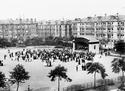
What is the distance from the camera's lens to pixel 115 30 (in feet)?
320

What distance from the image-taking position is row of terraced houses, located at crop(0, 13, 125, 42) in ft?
322

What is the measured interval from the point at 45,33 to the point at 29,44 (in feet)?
83.3

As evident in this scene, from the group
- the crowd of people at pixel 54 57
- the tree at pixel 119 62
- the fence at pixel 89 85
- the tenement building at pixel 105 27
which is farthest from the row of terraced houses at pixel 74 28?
the fence at pixel 89 85

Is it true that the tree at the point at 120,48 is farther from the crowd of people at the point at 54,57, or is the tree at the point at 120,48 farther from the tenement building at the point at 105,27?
the tenement building at the point at 105,27

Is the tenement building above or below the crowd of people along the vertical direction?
above

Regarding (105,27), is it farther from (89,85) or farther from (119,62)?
(89,85)

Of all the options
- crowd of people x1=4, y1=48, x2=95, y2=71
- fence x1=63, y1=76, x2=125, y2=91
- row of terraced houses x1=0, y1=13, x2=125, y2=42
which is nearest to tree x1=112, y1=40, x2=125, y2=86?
fence x1=63, y1=76, x2=125, y2=91

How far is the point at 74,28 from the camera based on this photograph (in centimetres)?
11081

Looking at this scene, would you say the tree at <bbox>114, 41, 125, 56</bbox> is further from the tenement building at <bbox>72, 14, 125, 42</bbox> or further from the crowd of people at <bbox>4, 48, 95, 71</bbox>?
the tenement building at <bbox>72, 14, 125, 42</bbox>

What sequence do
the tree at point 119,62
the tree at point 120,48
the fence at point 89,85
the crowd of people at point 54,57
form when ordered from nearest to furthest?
1. the fence at point 89,85
2. the tree at point 119,62
3. the crowd of people at point 54,57
4. the tree at point 120,48

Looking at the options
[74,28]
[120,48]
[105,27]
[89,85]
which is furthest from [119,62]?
[74,28]

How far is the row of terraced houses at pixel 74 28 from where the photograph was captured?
3861 inches

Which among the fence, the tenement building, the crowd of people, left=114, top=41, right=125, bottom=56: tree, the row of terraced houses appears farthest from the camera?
the row of terraced houses

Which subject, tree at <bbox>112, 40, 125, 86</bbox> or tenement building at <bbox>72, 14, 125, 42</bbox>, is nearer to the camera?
tree at <bbox>112, 40, 125, 86</bbox>
